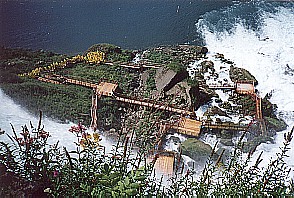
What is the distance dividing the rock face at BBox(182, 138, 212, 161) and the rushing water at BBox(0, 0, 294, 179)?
0.39 meters

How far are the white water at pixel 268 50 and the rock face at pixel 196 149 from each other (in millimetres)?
906

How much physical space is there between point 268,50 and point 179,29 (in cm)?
98

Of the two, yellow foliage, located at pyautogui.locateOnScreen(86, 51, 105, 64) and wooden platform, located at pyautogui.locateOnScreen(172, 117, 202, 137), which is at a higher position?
yellow foliage, located at pyautogui.locateOnScreen(86, 51, 105, 64)

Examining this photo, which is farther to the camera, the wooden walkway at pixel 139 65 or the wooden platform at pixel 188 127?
the wooden walkway at pixel 139 65

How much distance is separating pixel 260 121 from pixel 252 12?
6.70 ft

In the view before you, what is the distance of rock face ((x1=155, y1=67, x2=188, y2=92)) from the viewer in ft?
10.8

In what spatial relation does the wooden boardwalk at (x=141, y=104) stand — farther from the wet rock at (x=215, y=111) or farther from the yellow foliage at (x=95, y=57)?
the yellow foliage at (x=95, y=57)

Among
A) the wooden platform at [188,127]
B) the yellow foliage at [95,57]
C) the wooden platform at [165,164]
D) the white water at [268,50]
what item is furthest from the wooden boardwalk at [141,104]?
the white water at [268,50]

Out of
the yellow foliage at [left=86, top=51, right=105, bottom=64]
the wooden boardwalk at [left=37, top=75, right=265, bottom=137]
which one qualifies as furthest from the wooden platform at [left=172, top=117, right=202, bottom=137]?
the yellow foliage at [left=86, top=51, right=105, bottom=64]

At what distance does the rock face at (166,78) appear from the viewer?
3305 mm

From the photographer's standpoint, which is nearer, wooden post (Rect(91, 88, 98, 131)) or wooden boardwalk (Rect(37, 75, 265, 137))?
wooden post (Rect(91, 88, 98, 131))

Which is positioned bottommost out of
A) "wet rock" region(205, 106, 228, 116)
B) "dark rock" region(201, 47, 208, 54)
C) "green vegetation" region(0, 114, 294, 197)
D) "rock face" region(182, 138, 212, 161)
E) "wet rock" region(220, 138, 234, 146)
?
"rock face" region(182, 138, 212, 161)

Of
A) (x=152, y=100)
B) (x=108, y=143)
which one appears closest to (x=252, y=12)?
(x=152, y=100)

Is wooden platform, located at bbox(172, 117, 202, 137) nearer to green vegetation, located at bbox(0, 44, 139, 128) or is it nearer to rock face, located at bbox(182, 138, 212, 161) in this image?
rock face, located at bbox(182, 138, 212, 161)
